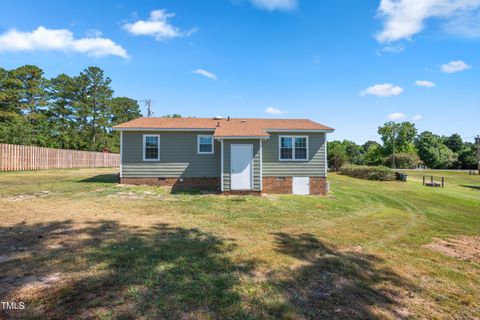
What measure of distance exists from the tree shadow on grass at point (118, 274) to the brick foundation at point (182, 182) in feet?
24.5

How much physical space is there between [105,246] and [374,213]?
28.4ft

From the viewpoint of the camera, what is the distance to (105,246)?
4648 mm

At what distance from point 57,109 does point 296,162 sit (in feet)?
125

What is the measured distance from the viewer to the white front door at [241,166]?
11.6 m

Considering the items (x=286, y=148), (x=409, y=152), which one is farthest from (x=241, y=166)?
(x=409, y=152)

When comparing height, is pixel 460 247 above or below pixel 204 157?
below

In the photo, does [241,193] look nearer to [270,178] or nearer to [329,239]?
[270,178]

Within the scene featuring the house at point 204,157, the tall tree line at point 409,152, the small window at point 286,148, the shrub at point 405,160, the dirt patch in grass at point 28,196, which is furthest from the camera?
the tall tree line at point 409,152

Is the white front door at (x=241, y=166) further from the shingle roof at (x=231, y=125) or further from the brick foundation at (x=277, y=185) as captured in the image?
the brick foundation at (x=277, y=185)

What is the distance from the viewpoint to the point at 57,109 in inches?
1432

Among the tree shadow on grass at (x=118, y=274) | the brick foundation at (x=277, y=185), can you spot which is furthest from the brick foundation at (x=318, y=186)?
the tree shadow on grass at (x=118, y=274)

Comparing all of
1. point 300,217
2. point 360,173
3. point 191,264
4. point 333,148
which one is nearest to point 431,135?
point 333,148

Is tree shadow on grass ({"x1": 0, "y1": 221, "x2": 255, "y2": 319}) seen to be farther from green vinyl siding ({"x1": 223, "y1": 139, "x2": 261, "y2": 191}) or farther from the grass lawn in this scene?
green vinyl siding ({"x1": 223, "y1": 139, "x2": 261, "y2": 191})

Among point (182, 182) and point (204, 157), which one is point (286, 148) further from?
point (182, 182)
